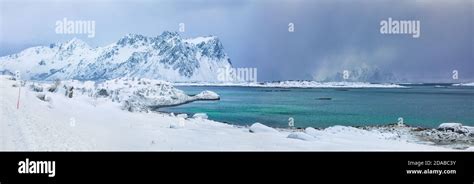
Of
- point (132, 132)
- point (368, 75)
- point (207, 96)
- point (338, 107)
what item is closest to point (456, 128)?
point (368, 75)

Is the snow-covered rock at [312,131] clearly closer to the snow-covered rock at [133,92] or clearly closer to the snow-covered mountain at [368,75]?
the snow-covered mountain at [368,75]

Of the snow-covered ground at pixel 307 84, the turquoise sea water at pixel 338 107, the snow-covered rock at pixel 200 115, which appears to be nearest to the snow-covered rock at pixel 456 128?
the turquoise sea water at pixel 338 107

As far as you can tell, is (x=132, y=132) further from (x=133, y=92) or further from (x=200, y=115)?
(x=200, y=115)

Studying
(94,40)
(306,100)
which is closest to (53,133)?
(94,40)

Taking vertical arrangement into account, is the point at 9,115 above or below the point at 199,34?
below
